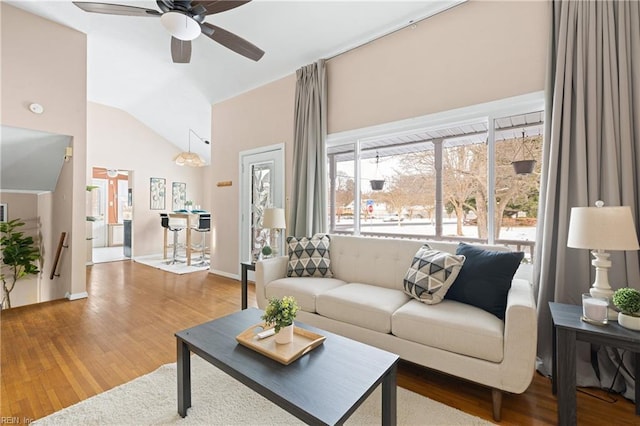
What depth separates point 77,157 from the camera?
12.2ft

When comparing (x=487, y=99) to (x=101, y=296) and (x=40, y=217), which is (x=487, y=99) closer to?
(x=101, y=296)

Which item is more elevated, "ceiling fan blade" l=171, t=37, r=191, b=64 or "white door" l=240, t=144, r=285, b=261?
"ceiling fan blade" l=171, t=37, r=191, b=64

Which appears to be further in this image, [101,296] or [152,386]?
[101,296]

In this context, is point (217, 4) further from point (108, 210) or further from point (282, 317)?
point (108, 210)

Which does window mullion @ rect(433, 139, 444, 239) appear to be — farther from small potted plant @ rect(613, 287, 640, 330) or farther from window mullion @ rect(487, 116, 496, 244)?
small potted plant @ rect(613, 287, 640, 330)

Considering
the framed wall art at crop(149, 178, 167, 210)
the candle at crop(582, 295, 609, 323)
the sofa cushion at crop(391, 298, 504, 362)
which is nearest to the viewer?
the candle at crop(582, 295, 609, 323)

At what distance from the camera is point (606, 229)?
156cm

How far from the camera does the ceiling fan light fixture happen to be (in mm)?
2025

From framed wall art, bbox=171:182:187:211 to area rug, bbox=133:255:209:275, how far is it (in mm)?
1487

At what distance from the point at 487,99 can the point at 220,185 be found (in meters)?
4.24

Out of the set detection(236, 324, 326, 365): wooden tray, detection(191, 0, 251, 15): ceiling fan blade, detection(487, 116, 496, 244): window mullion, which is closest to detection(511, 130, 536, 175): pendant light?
detection(487, 116, 496, 244): window mullion

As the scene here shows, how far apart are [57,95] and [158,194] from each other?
12.5ft

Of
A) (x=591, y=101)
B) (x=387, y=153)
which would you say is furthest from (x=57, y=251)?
(x=591, y=101)

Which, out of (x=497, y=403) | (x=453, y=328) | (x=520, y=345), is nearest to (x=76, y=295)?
(x=453, y=328)
